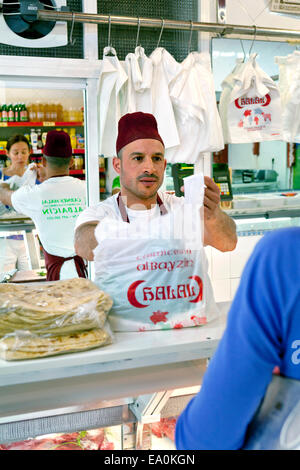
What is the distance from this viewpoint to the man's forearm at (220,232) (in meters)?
1.95

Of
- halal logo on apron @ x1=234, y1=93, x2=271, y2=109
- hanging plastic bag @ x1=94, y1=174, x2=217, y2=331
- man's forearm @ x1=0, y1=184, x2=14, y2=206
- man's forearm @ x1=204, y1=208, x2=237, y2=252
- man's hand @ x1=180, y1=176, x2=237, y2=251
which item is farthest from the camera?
halal logo on apron @ x1=234, y1=93, x2=271, y2=109

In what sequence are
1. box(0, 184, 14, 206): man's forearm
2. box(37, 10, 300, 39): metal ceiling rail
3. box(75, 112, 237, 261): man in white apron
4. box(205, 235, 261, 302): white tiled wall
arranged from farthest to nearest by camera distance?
box(205, 235, 261, 302): white tiled wall
box(0, 184, 14, 206): man's forearm
box(37, 10, 300, 39): metal ceiling rail
box(75, 112, 237, 261): man in white apron

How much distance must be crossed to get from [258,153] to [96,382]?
454cm

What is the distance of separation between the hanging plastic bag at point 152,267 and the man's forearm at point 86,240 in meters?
0.41

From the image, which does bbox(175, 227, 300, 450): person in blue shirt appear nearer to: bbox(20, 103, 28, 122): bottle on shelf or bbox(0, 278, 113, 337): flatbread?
bbox(0, 278, 113, 337): flatbread

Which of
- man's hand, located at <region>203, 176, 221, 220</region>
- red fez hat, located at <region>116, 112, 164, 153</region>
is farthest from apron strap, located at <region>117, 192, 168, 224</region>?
man's hand, located at <region>203, 176, 221, 220</region>

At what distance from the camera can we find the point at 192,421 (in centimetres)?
73

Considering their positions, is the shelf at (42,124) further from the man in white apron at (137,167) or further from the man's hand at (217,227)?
the man's hand at (217,227)

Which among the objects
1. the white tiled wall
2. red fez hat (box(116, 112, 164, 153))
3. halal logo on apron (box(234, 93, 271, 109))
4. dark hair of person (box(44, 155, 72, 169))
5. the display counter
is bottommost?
the white tiled wall

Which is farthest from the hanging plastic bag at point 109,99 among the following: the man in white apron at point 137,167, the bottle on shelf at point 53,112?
the man in white apron at point 137,167

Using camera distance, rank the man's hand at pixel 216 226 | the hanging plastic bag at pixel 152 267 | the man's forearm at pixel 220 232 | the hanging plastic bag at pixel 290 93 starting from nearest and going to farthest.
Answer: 1. the hanging plastic bag at pixel 152 267
2. the man's hand at pixel 216 226
3. the man's forearm at pixel 220 232
4. the hanging plastic bag at pixel 290 93

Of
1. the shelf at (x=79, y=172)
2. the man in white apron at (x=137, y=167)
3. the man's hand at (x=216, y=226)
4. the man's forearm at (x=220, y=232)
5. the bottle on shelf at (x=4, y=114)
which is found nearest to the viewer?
the man's hand at (x=216, y=226)

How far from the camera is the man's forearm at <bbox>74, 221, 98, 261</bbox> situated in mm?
1979
